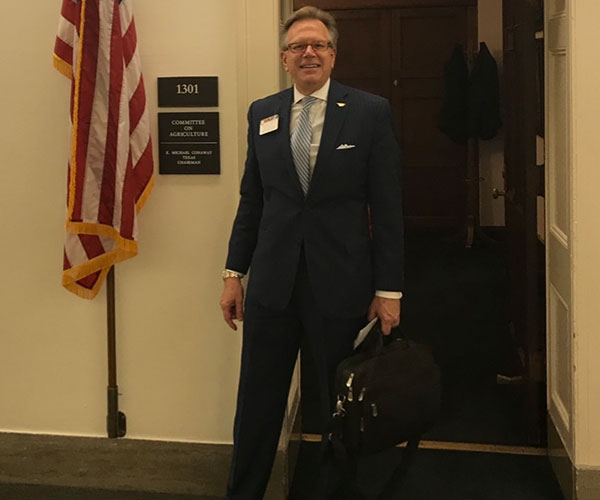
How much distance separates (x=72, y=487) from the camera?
273 cm

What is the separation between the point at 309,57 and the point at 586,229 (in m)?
0.99

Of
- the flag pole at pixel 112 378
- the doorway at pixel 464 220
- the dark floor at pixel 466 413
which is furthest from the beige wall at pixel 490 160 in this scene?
the flag pole at pixel 112 378

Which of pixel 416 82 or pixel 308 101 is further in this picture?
pixel 416 82

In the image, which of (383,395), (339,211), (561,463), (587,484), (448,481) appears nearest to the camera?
(383,395)

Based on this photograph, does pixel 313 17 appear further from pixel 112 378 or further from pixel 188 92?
pixel 112 378

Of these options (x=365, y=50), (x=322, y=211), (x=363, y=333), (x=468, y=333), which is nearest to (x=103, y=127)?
(x=322, y=211)

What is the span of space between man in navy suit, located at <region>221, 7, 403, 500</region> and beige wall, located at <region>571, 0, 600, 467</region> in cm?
61

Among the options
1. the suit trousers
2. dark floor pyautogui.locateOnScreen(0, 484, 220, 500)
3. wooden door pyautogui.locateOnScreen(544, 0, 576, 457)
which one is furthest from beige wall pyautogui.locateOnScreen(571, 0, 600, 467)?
dark floor pyautogui.locateOnScreen(0, 484, 220, 500)

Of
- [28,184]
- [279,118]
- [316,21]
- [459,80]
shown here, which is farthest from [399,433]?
[459,80]

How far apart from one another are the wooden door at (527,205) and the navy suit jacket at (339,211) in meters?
0.92

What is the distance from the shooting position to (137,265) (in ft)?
8.64

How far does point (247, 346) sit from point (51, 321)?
84cm

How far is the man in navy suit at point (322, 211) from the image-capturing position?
2096mm

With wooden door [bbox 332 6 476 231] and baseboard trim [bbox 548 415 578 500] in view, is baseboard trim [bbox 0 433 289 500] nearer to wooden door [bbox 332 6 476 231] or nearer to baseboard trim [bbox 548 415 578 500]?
baseboard trim [bbox 548 415 578 500]
